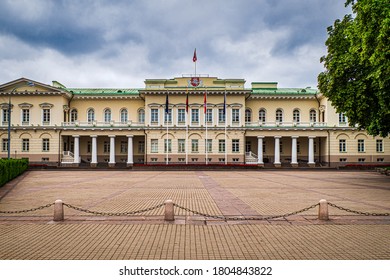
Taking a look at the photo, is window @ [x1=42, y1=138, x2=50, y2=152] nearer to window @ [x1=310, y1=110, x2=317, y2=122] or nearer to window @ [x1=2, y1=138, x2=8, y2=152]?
window @ [x1=2, y1=138, x2=8, y2=152]

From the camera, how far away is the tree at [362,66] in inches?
676

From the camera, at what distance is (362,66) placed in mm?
22562

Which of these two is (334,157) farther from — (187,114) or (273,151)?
(187,114)

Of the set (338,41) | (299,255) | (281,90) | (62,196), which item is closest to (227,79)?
(281,90)

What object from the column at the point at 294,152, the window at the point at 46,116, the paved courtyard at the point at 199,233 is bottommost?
the paved courtyard at the point at 199,233

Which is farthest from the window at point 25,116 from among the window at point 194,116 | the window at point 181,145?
the window at point 194,116

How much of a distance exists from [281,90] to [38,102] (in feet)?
132

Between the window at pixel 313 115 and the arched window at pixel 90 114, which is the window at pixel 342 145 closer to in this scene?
the window at pixel 313 115

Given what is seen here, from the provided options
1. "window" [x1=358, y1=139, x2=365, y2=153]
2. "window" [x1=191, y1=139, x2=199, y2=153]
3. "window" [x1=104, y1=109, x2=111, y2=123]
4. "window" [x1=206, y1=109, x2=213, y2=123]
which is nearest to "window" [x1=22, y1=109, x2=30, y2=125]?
"window" [x1=104, y1=109, x2=111, y2=123]

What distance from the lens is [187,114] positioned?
4806cm

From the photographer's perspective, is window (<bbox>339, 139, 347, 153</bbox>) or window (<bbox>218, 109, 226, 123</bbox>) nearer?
window (<bbox>339, 139, 347, 153</bbox>)

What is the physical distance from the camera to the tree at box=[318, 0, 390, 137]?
17172mm

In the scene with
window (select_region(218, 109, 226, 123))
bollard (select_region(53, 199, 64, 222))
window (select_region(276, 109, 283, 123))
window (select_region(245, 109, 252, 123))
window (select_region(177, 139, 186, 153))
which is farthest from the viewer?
window (select_region(276, 109, 283, 123))

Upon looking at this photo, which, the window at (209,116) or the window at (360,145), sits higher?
the window at (209,116)
